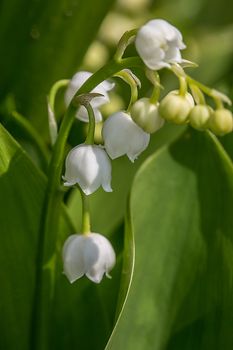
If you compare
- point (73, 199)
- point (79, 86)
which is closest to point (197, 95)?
point (79, 86)

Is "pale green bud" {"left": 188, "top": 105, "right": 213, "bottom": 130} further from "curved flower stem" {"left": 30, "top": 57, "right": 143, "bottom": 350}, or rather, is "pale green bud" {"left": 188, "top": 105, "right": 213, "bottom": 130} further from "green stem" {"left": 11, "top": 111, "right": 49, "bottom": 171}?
"green stem" {"left": 11, "top": 111, "right": 49, "bottom": 171}

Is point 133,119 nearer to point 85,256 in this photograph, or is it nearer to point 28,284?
point 85,256

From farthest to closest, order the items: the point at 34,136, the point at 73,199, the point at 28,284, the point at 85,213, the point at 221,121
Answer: the point at 73,199 → the point at 34,136 → the point at 28,284 → the point at 85,213 → the point at 221,121

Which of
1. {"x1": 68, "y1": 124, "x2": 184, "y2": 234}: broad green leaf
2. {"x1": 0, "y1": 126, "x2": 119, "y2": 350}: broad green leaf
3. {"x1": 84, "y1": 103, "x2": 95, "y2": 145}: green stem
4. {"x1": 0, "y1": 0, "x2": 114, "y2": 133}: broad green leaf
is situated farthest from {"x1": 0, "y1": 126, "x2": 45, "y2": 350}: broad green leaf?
{"x1": 0, "y1": 0, "x2": 114, "y2": 133}: broad green leaf

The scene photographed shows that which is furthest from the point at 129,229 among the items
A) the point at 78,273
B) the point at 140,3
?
the point at 140,3

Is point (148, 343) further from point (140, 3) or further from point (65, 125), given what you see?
point (140, 3)

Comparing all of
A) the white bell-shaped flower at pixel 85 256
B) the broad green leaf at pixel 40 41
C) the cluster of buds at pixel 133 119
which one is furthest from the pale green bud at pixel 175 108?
the broad green leaf at pixel 40 41

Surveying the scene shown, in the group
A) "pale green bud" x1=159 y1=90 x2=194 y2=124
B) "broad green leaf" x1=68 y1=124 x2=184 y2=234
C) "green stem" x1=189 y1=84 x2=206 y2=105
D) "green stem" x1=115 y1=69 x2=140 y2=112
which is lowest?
"broad green leaf" x1=68 y1=124 x2=184 y2=234
